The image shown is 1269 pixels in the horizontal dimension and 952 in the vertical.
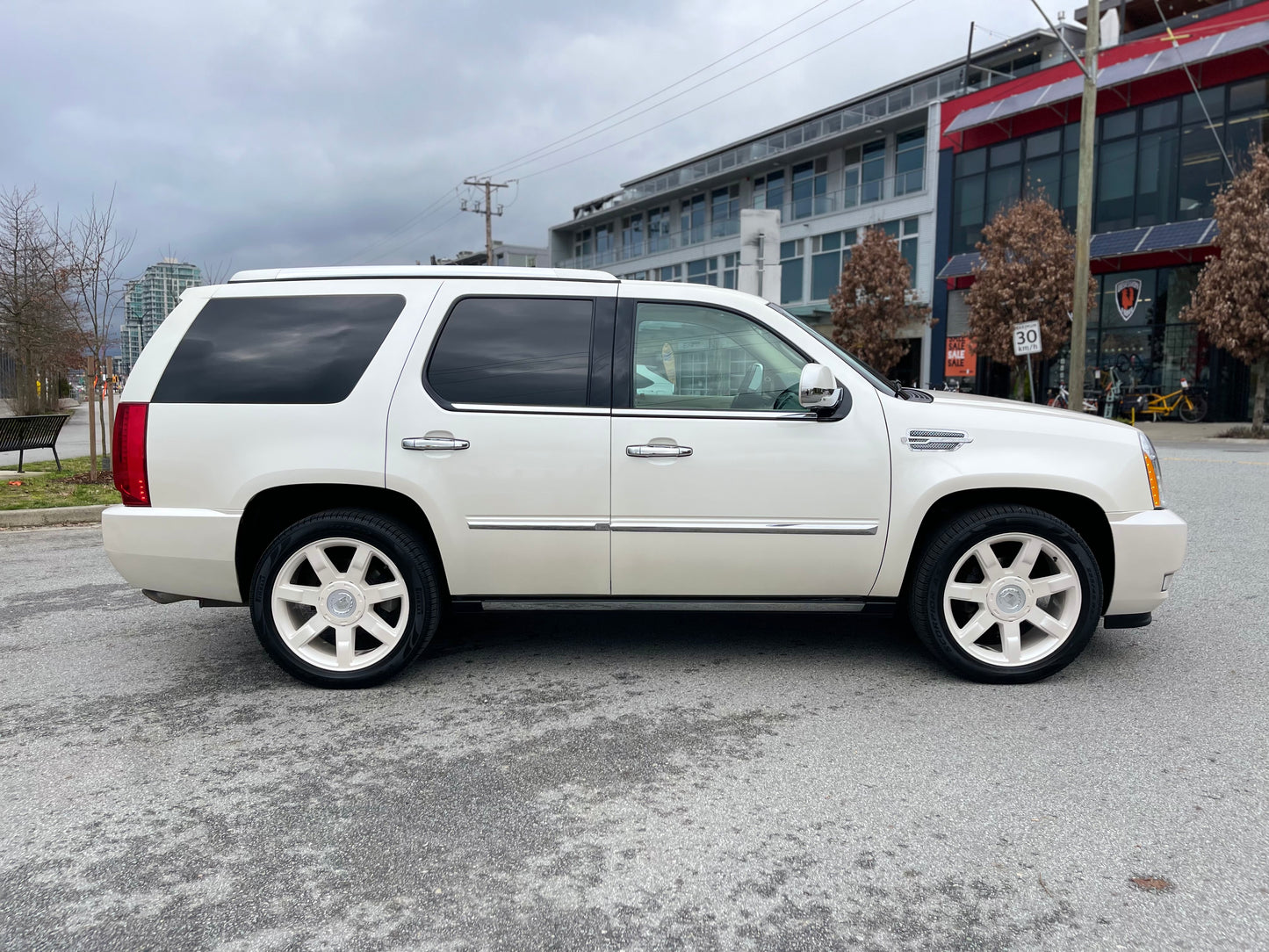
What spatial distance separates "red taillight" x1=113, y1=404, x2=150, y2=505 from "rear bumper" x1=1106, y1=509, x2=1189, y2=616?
428 cm

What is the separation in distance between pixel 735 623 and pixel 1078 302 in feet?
49.5

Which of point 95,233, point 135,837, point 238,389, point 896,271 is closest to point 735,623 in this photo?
point 238,389

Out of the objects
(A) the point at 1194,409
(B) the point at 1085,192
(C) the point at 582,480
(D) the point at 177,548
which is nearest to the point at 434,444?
(C) the point at 582,480

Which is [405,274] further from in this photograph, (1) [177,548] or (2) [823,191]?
(2) [823,191]

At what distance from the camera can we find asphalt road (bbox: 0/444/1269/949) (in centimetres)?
238

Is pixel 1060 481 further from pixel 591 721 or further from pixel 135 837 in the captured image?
pixel 135 837

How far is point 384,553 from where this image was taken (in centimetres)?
405

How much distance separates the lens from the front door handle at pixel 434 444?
13.2 feet

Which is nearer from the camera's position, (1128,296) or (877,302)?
(1128,296)

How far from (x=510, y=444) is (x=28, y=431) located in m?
11.9

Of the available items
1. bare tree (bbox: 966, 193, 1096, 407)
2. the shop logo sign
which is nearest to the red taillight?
bare tree (bbox: 966, 193, 1096, 407)

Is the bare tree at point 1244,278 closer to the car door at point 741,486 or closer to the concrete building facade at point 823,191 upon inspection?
the concrete building facade at point 823,191

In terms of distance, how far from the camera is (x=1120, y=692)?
4062mm

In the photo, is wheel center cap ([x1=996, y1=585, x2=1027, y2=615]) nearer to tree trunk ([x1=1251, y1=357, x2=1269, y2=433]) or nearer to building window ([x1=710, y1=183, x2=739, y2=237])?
tree trunk ([x1=1251, y1=357, x2=1269, y2=433])
